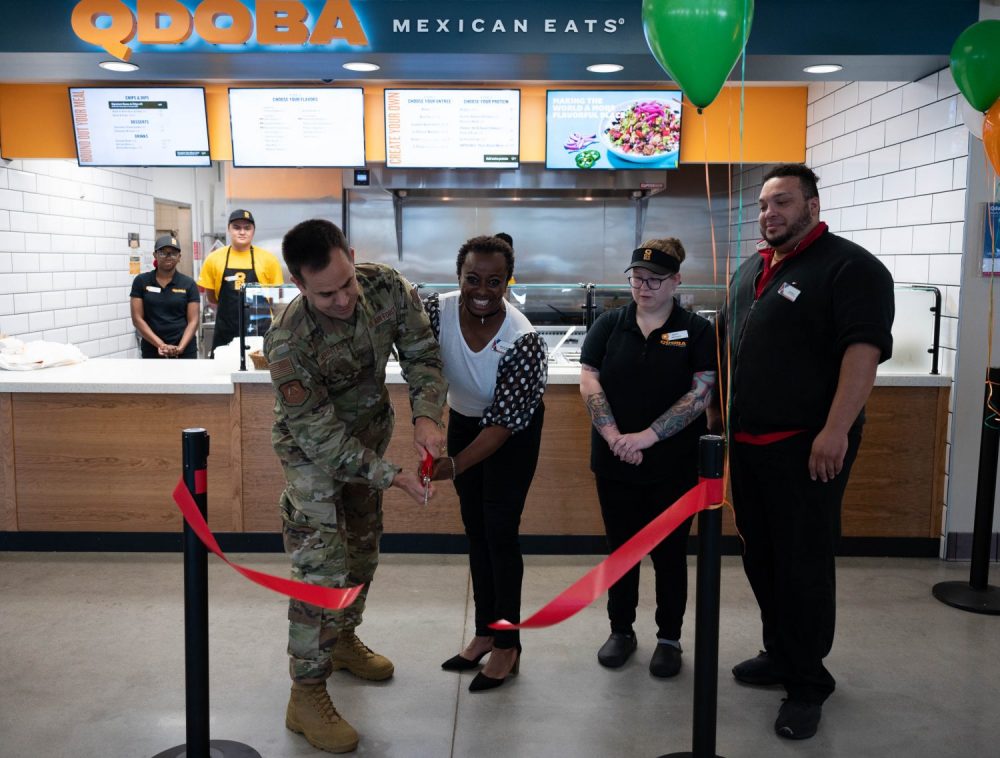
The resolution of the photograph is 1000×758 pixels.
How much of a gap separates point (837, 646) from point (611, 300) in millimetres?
2762

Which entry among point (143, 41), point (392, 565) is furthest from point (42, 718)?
point (143, 41)

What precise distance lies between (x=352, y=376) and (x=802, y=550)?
146 centimetres

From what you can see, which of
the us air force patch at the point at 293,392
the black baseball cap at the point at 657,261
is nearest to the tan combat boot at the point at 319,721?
the us air force patch at the point at 293,392

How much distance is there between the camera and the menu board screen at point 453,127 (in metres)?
5.77

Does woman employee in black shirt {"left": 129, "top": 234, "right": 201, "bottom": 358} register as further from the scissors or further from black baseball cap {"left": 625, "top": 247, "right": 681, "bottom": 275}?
black baseball cap {"left": 625, "top": 247, "right": 681, "bottom": 275}

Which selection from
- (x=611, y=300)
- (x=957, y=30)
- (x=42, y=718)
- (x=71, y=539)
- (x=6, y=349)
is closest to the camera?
(x=42, y=718)

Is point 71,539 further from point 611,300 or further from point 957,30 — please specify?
point 957,30

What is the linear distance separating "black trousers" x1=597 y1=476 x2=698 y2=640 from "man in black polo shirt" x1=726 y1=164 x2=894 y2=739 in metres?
0.30

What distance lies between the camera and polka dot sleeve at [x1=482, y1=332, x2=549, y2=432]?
8.54ft

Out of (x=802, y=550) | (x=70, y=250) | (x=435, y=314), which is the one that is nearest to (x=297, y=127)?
(x=70, y=250)

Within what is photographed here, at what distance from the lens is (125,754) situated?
8.13 ft

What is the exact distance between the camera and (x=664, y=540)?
2979 mm

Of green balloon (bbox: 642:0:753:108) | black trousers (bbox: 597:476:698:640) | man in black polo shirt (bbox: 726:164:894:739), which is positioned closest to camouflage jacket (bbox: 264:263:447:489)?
black trousers (bbox: 597:476:698:640)

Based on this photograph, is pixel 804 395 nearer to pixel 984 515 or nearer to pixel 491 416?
pixel 491 416
